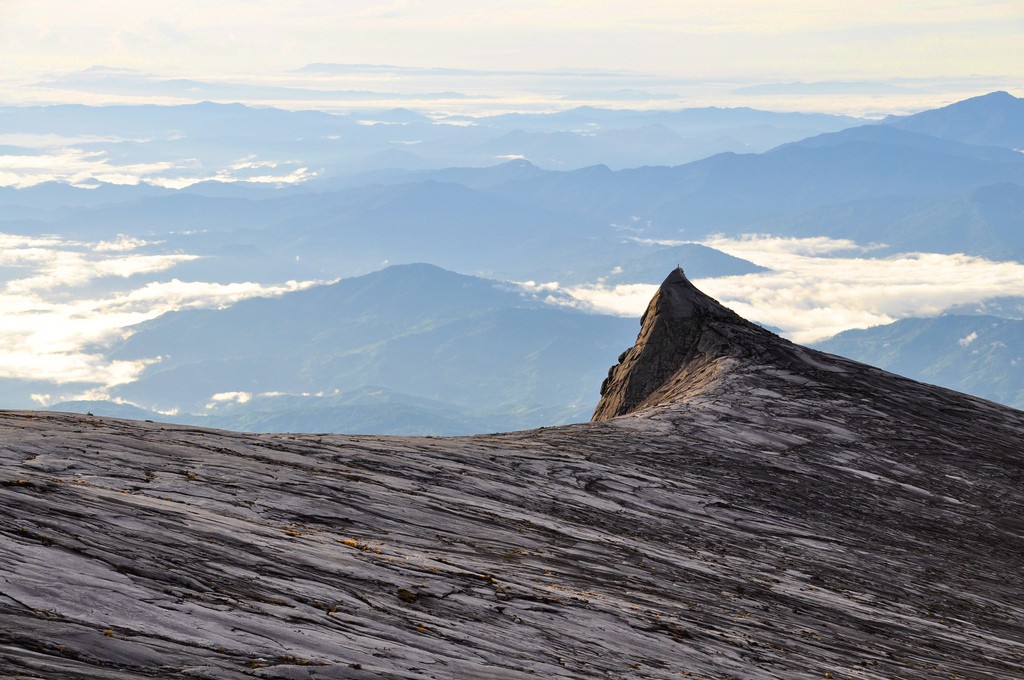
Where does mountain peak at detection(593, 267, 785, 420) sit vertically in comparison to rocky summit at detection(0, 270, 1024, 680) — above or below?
above

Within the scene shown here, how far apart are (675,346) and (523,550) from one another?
24.0m

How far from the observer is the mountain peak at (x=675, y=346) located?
38.7 m

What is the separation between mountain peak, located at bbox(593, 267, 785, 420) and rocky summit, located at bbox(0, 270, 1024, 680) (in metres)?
5.76

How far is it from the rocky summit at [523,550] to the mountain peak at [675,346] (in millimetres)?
5765

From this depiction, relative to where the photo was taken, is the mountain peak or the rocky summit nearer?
the rocky summit

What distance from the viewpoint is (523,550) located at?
17.3 meters

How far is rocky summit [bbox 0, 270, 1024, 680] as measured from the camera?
10.9 metres

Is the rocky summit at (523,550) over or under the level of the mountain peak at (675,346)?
under

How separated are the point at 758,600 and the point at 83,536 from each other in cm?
1173

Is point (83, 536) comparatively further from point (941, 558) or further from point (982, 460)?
point (982, 460)

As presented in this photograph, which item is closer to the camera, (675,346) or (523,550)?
(523,550)

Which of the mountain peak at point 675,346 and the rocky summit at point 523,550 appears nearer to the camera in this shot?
the rocky summit at point 523,550

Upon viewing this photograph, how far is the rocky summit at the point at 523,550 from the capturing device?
1086cm

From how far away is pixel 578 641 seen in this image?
44.2ft
